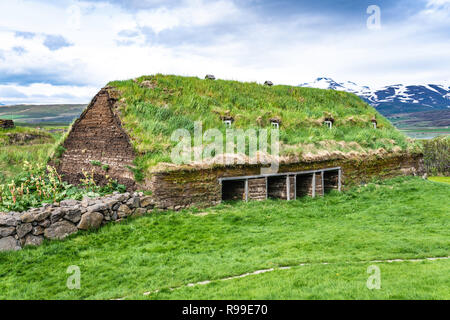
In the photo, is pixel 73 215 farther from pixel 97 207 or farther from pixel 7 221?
pixel 7 221

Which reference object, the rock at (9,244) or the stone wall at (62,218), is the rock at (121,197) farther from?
the rock at (9,244)

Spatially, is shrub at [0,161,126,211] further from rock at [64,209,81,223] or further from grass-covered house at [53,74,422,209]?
rock at [64,209,81,223]

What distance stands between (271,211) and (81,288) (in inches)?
322

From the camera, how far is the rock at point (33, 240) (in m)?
10.5

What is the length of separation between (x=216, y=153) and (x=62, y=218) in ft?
21.6

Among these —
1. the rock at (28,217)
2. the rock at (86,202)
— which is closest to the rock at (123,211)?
the rock at (86,202)

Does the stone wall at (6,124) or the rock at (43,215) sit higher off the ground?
the stone wall at (6,124)

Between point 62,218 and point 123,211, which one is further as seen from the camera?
point 123,211

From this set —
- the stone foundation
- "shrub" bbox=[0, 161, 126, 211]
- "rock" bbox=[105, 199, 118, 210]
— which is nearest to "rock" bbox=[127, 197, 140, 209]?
"rock" bbox=[105, 199, 118, 210]

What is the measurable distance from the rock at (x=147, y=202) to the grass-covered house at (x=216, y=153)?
193 mm

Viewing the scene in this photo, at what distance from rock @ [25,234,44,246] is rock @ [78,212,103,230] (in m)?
1.22

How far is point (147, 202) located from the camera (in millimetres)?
13109

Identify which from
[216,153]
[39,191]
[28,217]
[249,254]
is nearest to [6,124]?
[39,191]
